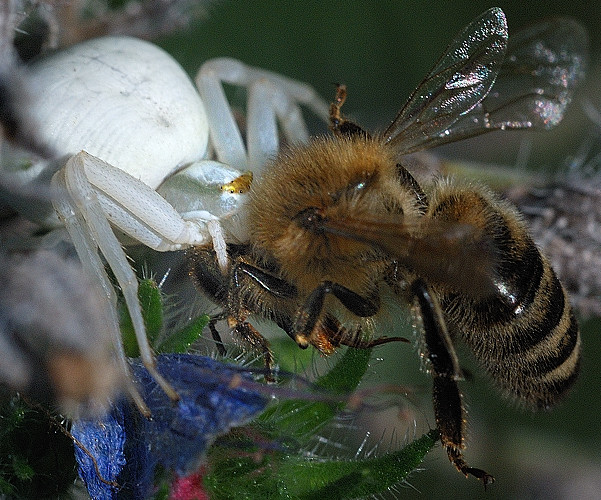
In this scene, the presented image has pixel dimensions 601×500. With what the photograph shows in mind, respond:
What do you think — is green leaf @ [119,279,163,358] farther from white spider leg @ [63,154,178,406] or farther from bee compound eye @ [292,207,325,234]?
bee compound eye @ [292,207,325,234]

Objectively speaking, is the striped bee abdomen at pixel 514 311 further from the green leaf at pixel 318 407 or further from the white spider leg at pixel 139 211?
the white spider leg at pixel 139 211

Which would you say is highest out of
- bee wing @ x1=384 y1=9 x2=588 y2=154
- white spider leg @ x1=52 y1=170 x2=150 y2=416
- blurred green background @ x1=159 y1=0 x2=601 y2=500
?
bee wing @ x1=384 y1=9 x2=588 y2=154

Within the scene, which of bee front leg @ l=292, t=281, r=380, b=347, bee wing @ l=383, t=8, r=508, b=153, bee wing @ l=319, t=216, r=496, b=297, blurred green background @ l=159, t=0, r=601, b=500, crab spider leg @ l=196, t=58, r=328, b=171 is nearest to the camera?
bee wing @ l=319, t=216, r=496, b=297

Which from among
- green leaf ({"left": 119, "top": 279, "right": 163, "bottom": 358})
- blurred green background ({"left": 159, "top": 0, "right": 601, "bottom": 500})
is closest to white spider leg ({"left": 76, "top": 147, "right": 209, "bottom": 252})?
green leaf ({"left": 119, "top": 279, "right": 163, "bottom": 358})

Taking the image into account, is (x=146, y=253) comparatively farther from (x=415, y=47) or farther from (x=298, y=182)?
(x=415, y=47)

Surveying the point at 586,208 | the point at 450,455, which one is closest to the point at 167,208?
the point at 450,455

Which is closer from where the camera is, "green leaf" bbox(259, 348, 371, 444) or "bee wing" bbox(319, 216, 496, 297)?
"bee wing" bbox(319, 216, 496, 297)

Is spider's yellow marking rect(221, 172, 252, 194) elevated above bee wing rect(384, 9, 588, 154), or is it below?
below

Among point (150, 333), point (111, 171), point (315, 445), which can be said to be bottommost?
point (315, 445)
